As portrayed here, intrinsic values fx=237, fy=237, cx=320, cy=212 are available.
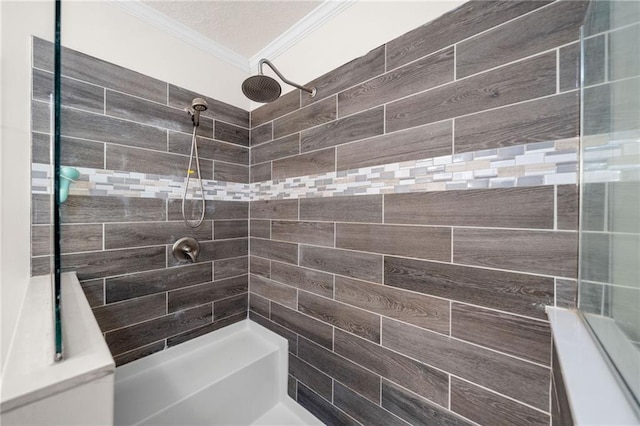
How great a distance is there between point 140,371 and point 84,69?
1608mm

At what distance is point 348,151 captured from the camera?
125cm

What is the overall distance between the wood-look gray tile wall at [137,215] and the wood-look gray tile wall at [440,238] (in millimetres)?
591

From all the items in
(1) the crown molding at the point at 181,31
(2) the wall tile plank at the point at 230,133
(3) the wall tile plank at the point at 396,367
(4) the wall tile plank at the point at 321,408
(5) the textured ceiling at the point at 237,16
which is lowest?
(4) the wall tile plank at the point at 321,408

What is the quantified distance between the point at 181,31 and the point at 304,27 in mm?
756

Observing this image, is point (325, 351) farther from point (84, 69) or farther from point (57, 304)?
point (84, 69)

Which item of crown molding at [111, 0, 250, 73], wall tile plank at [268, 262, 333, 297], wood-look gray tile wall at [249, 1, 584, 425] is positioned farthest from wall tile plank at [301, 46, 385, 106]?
wall tile plank at [268, 262, 333, 297]

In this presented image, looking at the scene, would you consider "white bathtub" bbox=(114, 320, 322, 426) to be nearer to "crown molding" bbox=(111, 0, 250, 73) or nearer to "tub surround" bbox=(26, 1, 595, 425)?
"tub surround" bbox=(26, 1, 595, 425)

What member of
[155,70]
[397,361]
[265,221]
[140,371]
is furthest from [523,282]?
[155,70]

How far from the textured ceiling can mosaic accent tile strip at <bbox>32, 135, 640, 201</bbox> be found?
3.07 ft

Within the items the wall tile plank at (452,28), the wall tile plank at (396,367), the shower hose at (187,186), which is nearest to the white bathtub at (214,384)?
the wall tile plank at (396,367)

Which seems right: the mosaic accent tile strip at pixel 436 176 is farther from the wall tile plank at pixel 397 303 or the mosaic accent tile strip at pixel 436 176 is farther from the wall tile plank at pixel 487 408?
the wall tile plank at pixel 487 408

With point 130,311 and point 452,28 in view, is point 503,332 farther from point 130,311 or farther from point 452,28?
point 130,311

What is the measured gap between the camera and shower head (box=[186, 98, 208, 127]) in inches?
53.1

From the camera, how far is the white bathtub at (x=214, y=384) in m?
1.12
